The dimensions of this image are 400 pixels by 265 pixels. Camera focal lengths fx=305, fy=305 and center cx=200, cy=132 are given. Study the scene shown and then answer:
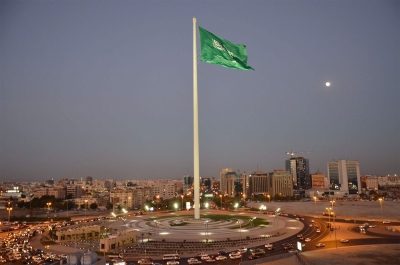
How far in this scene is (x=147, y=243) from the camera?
26.3 m

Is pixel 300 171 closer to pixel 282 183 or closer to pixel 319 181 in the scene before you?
pixel 319 181

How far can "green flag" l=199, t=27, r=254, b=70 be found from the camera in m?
16.8

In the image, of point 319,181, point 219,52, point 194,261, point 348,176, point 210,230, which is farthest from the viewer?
point 319,181

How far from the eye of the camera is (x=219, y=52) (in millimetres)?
17016

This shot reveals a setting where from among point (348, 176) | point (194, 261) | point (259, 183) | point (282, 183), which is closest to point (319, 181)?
point (348, 176)

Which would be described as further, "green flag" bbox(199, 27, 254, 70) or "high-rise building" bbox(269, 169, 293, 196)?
"high-rise building" bbox(269, 169, 293, 196)

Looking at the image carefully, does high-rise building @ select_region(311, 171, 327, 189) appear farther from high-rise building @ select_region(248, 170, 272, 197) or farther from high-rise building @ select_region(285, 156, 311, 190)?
high-rise building @ select_region(248, 170, 272, 197)

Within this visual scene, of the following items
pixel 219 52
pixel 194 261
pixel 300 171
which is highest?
pixel 219 52

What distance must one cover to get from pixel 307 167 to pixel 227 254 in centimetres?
16573

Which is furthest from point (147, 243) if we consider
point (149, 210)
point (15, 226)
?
point (149, 210)

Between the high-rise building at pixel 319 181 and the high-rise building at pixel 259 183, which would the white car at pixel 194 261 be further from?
the high-rise building at pixel 319 181

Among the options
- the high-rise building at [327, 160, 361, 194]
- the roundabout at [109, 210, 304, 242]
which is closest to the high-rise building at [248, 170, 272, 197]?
the high-rise building at [327, 160, 361, 194]

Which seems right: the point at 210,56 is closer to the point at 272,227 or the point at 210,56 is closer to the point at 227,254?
the point at 227,254

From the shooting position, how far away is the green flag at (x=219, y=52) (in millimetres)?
16750
